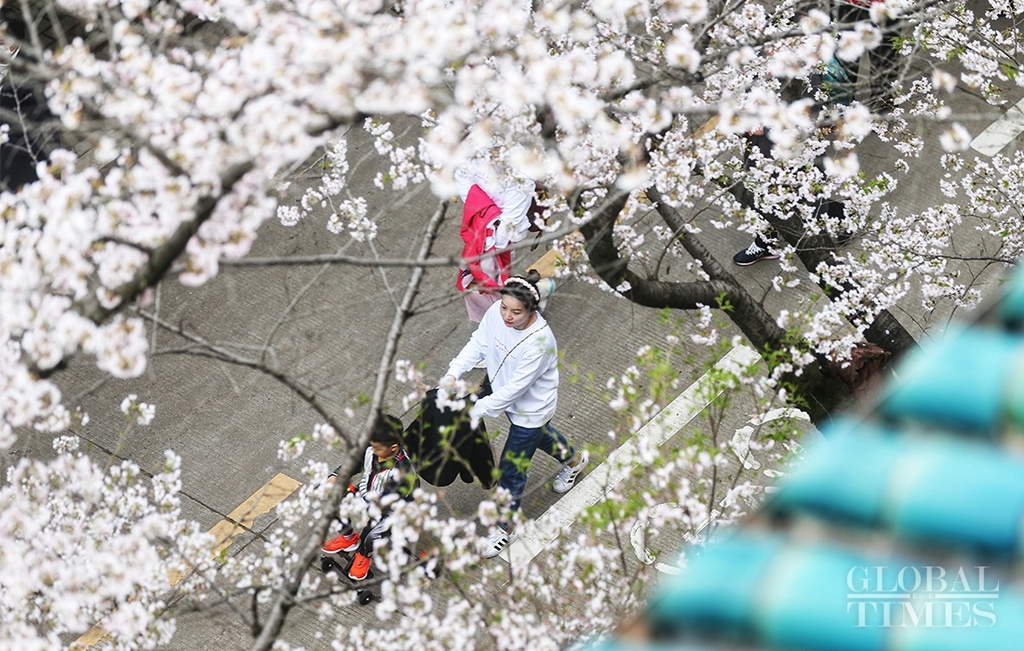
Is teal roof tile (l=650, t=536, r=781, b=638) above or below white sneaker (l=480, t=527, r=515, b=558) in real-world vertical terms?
A: above

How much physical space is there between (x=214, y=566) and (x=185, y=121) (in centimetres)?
298

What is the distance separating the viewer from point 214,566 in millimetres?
6074

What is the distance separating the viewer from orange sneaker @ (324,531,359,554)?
7.42 meters

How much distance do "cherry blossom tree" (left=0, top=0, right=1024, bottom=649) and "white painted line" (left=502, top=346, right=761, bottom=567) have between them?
543mm

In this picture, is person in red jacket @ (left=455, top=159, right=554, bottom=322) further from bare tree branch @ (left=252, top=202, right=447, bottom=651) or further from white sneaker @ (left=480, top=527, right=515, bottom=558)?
bare tree branch @ (left=252, top=202, right=447, bottom=651)

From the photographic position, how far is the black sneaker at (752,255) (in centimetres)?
995

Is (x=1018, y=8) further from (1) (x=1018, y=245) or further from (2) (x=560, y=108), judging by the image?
(2) (x=560, y=108)

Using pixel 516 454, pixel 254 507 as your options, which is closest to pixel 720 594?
pixel 516 454

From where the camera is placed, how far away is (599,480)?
781 cm

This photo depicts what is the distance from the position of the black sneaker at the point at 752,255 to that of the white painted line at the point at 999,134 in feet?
9.39

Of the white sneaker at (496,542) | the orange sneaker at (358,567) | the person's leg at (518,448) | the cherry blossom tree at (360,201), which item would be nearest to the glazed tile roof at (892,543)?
the cherry blossom tree at (360,201)

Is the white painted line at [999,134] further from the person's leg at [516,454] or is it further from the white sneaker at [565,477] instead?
the person's leg at [516,454]

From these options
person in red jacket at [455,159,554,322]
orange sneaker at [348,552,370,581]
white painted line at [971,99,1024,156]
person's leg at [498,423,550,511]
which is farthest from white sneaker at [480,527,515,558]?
white painted line at [971,99,1024,156]

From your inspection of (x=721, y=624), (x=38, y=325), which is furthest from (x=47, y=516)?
(x=721, y=624)
